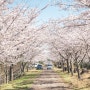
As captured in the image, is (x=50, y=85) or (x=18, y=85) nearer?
(x=50, y=85)

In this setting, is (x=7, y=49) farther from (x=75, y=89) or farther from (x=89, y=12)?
(x=75, y=89)

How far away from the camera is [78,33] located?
Answer: 108 feet

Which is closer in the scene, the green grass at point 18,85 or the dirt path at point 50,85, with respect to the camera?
the dirt path at point 50,85

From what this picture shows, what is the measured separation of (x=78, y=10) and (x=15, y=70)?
128 ft

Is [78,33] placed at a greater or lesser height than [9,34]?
greater

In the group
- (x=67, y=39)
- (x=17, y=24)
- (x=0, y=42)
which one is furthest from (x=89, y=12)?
(x=67, y=39)

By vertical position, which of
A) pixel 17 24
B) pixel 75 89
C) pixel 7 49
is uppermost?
pixel 17 24

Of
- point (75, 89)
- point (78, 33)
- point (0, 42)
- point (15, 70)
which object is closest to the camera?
point (0, 42)

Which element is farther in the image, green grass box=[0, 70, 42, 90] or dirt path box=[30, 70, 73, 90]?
green grass box=[0, 70, 42, 90]

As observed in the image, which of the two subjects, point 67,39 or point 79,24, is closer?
point 79,24

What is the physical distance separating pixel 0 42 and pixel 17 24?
2461 millimetres

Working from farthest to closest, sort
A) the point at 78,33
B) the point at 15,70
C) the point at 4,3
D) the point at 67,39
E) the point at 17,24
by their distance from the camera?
the point at 15,70 → the point at 67,39 → the point at 78,33 → the point at 17,24 → the point at 4,3

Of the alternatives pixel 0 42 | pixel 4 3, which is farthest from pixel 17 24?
pixel 4 3

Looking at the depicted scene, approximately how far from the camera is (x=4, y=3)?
951cm
